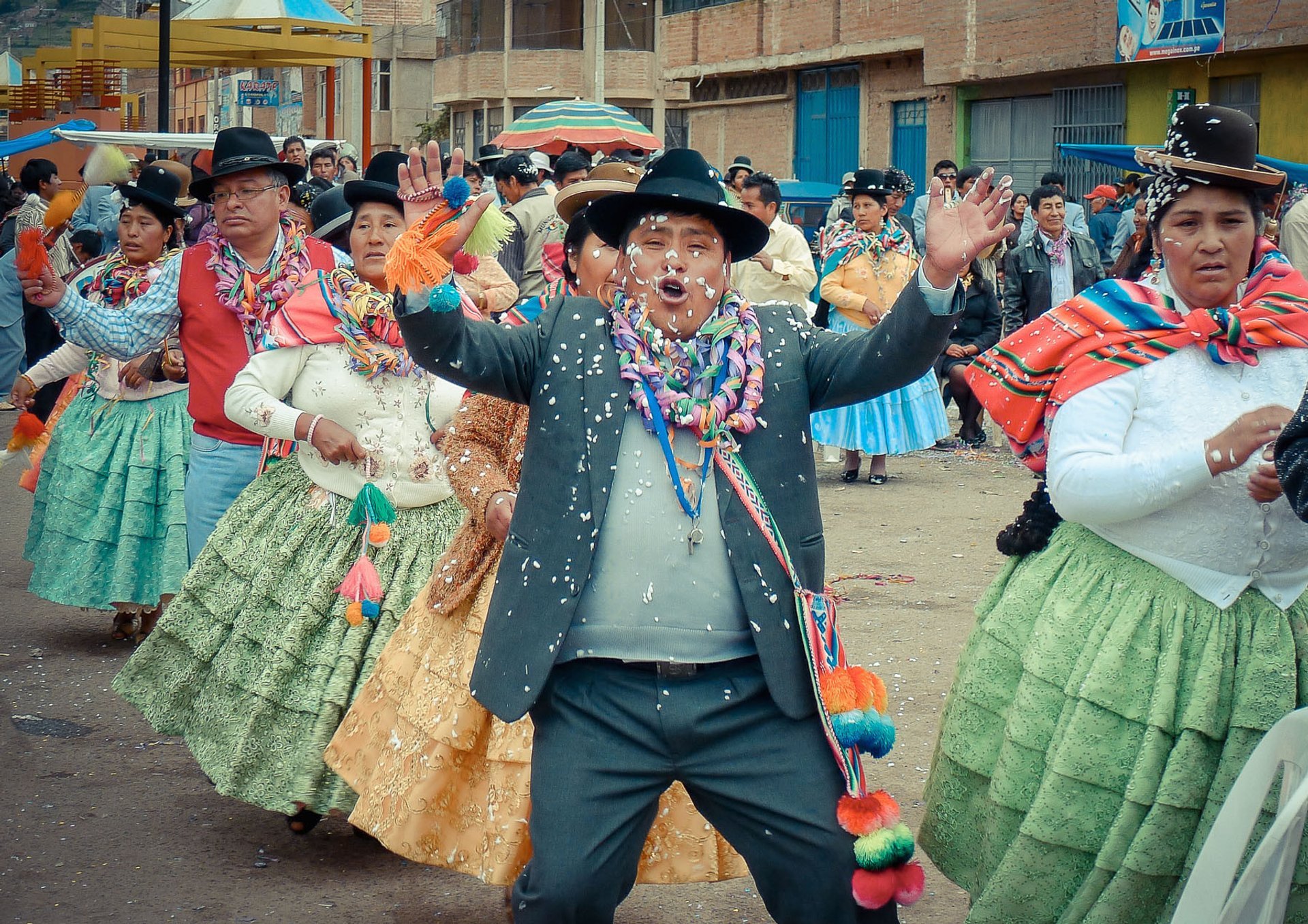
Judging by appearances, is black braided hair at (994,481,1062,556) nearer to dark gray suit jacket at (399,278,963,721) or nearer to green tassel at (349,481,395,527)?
dark gray suit jacket at (399,278,963,721)

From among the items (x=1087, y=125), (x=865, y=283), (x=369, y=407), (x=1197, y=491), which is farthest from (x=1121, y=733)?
(x=1087, y=125)

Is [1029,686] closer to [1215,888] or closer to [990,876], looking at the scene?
[990,876]

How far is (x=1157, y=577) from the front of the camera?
345cm

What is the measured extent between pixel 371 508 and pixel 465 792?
1057mm

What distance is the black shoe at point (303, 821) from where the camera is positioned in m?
4.91

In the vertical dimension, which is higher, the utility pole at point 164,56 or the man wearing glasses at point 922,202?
the utility pole at point 164,56

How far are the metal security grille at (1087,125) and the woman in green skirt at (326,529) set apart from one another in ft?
59.1

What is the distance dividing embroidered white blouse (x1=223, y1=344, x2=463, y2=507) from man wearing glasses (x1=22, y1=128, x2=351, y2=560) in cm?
83

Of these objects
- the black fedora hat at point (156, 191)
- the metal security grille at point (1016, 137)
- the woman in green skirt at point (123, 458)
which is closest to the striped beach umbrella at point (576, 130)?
the metal security grille at point (1016, 137)

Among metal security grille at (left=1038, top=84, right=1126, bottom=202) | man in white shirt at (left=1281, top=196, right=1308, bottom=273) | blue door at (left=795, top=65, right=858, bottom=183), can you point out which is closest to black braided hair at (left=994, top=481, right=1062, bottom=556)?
man in white shirt at (left=1281, top=196, right=1308, bottom=273)

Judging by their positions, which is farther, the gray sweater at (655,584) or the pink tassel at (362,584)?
the pink tassel at (362,584)

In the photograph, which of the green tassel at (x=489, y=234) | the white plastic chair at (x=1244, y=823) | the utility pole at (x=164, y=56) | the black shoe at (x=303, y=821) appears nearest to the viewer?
the white plastic chair at (x=1244, y=823)

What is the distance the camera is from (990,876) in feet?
11.7

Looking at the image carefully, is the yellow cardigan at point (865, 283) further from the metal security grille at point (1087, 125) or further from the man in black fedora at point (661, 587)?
the metal security grille at point (1087, 125)
